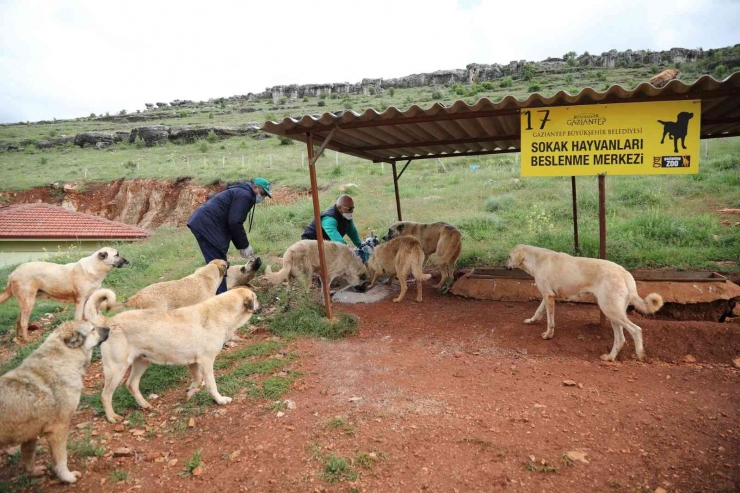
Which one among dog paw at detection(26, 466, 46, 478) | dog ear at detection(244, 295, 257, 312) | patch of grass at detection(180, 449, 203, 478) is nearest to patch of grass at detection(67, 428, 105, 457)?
dog paw at detection(26, 466, 46, 478)

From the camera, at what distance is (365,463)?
364 centimetres

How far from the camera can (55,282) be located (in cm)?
707

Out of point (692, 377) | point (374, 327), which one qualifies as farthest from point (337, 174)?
point (692, 377)

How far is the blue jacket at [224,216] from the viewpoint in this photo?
7547mm

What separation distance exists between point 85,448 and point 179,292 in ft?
7.97

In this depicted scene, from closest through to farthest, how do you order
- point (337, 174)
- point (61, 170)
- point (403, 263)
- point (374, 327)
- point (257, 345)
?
1. point (257, 345)
2. point (374, 327)
3. point (403, 263)
4. point (337, 174)
5. point (61, 170)

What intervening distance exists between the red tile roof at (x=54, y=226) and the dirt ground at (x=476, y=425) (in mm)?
13352

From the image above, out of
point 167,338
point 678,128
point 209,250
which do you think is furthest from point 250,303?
point 678,128

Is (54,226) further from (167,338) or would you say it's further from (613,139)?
(613,139)

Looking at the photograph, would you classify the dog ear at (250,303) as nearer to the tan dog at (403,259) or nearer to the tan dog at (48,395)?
the tan dog at (48,395)

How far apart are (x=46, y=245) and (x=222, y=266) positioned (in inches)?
554

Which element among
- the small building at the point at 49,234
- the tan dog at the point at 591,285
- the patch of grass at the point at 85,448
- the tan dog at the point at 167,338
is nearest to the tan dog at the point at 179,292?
the tan dog at the point at 167,338

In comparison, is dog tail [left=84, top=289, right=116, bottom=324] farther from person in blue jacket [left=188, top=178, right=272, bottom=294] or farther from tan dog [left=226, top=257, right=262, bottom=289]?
tan dog [left=226, top=257, right=262, bottom=289]

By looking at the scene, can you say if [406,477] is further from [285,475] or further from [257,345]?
[257,345]
